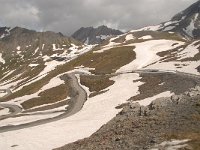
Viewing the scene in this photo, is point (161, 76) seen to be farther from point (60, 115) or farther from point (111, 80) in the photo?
point (60, 115)

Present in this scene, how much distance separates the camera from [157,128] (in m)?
35.3

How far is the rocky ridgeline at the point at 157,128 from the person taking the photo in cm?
3106

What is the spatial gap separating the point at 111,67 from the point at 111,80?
40166mm

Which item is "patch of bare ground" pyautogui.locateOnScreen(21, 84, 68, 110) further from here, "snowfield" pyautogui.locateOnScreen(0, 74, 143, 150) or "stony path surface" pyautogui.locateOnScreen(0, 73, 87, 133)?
"snowfield" pyautogui.locateOnScreen(0, 74, 143, 150)

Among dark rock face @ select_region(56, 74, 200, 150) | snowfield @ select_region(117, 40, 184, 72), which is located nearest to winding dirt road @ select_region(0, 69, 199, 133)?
snowfield @ select_region(117, 40, 184, 72)

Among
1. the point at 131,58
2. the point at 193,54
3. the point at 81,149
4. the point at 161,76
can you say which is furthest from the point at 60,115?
the point at 131,58

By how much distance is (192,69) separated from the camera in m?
99.7

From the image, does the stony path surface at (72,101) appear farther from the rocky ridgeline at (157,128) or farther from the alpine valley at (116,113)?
the rocky ridgeline at (157,128)

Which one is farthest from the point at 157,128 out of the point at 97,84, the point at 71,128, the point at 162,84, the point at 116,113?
the point at 97,84

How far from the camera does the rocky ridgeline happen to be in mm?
31062

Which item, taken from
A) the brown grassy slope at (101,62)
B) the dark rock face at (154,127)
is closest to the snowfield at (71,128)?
the dark rock face at (154,127)

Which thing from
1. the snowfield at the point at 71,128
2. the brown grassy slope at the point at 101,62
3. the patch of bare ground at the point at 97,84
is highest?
the brown grassy slope at the point at 101,62

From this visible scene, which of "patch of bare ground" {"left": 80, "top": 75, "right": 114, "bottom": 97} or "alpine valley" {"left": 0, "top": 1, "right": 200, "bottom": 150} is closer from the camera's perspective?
"alpine valley" {"left": 0, "top": 1, "right": 200, "bottom": 150}

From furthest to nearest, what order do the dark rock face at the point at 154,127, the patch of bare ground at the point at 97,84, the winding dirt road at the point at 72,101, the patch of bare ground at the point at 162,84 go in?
the patch of bare ground at the point at 97,84 → the patch of bare ground at the point at 162,84 → the winding dirt road at the point at 72,101 → the dark rock face at the point at 154,127
